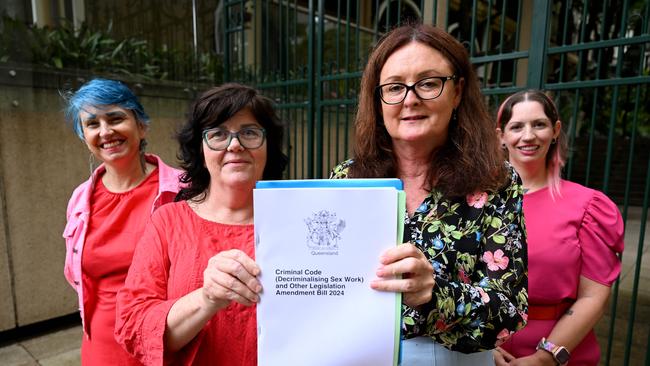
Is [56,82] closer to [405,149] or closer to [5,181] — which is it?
[5,181]

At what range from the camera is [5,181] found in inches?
141

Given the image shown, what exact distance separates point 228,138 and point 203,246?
1.22 ft

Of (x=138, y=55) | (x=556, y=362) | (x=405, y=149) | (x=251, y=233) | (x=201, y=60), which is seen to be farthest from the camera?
(x=201, y=60)

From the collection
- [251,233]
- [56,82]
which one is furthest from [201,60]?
[251,233]

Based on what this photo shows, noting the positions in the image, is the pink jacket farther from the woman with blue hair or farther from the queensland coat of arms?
the queensland coat of arms

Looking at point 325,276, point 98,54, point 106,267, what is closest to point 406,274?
point 325,276

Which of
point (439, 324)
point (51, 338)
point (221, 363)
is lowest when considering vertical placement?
point (51, 338)

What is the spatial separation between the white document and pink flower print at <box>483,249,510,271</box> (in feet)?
1.10

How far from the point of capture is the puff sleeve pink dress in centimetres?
171

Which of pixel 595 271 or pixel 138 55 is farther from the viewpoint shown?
pixel 138 55

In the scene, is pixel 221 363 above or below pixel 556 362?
above

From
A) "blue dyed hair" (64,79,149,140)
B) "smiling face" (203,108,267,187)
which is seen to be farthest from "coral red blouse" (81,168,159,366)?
"smiling face" (203,108,267,187)

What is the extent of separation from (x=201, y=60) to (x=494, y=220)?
4.76 meters

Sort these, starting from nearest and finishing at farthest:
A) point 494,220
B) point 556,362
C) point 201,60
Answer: point 494,220, point 556,362, point 201,60
